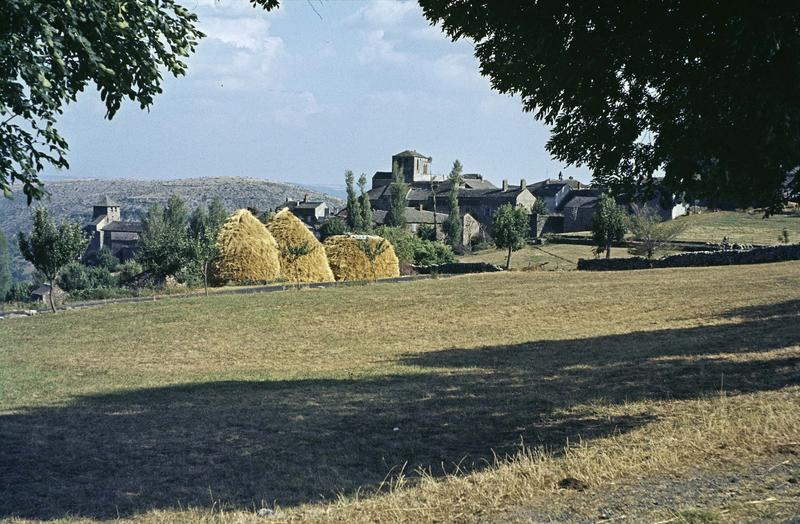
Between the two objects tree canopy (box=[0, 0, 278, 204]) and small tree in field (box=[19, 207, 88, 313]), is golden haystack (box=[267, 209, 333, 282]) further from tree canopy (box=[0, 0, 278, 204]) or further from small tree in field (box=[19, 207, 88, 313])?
tree canopy (box=[0, 0, 278, 204])

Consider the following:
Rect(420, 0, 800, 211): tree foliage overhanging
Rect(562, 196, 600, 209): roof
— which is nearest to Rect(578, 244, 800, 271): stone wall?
Rect(420, 0, 800, 211): tree foliage overhanging

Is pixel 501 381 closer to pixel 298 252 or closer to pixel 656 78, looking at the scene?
pixel 656 78

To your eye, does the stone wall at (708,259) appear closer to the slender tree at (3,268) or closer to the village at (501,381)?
the village at (501,381)

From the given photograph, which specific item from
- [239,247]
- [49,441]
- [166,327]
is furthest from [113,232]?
[49,441]

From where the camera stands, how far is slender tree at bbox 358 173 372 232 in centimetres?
10431

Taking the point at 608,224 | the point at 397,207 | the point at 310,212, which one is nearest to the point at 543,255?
the point at 608,224

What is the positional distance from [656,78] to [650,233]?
60.0 m

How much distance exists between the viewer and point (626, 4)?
932 cm

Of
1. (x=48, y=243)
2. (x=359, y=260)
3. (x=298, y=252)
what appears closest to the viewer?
(x=48, y=243)

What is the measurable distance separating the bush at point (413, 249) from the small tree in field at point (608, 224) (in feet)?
55.3

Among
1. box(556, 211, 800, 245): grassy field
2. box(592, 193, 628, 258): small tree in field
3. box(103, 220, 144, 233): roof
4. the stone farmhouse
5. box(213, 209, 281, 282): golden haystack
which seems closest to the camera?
box(213, 209, 281, 282): golden haystack

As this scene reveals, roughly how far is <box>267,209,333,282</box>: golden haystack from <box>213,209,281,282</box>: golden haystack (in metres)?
1.09

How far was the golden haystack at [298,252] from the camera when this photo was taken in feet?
173

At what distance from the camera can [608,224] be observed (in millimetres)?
66188
